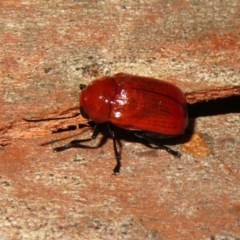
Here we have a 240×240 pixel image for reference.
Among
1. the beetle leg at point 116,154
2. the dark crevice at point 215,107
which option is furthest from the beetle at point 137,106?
the dark crevice at point 215,107

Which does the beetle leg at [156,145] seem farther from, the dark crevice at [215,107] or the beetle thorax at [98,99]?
the dark crevice at [215,107]

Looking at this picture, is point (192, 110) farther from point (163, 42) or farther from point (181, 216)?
point (181, 216)

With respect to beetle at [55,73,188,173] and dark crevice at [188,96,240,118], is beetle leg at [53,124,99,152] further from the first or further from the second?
dark crevice at [188,96,240,118]

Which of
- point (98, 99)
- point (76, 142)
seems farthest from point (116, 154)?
point (98, 99)

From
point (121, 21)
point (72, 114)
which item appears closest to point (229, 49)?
point (121, 21)

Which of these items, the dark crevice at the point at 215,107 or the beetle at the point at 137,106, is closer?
the beetle at the point at 137,106

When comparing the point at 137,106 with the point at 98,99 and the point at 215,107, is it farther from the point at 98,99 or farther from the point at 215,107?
the point at 215,107

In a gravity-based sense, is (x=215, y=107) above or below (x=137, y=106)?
below

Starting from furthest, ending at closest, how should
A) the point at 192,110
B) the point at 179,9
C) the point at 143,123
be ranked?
1. the point at 179,9
2. the point at 192,110
3. the point at 143,123
